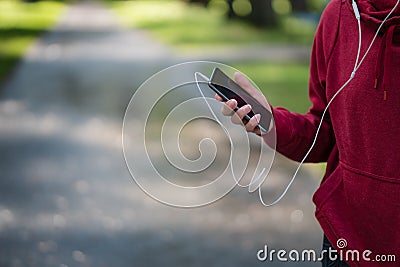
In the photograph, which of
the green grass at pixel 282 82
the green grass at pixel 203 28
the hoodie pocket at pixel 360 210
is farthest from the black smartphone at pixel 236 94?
the green grass at pixel 203 28

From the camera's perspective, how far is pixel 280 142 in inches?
90.4

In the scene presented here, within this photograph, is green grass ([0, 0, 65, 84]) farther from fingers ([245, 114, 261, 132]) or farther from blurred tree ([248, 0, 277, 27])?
fingers ([245, 114, 261, 132])

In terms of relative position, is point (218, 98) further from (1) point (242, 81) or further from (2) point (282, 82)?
(2) point (282, 82)

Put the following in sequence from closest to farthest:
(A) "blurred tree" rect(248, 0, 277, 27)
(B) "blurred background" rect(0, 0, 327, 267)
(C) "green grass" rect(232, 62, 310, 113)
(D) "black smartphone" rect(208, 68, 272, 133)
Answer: (D) "black smartphone" rect(208, 68, 272, 133) < (B) "blurred background" rect(0, 0, 327, 267) < (C) "green grass" rect(232, 62, 310, 113) < (A) "blurred tree" rect(248, 0, 277, 27)

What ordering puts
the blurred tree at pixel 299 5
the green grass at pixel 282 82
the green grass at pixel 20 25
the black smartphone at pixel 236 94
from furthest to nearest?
the blurred tree at pixel 299 5, the green grass at pixel 20 25, the green grass at pixel 282 82, the black smartphone at pixel 236 94

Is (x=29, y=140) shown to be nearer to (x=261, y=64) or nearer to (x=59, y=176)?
(x=59, y=176)

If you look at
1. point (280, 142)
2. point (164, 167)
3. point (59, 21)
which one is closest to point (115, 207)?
point (164, 167)

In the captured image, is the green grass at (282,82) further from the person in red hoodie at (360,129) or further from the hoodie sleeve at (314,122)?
the person in red hoodie at (360,129)

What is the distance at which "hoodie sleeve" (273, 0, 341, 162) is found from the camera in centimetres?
222

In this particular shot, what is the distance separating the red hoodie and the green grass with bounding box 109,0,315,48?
570 inches

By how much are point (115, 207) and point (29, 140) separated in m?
2.47

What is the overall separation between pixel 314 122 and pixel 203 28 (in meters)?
19.6

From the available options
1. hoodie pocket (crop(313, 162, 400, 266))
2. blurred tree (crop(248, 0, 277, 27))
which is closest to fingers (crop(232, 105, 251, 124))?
hoodie pocket (crop(313, 162, 400, 266))

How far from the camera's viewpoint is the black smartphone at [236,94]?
6.87 feet
